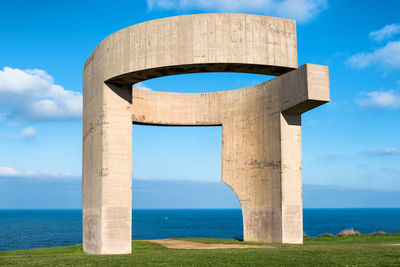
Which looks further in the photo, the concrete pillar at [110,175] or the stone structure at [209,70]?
the concrete pillar at [110,175]

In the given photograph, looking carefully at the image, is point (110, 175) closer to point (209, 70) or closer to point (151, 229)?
point (209, 70)

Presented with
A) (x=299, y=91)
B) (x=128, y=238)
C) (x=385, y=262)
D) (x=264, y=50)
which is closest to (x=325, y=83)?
(x=299, y=91)

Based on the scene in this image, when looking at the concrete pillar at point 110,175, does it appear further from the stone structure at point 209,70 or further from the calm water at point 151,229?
the calm water at point 151,229

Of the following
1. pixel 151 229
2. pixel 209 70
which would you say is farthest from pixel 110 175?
pixel 151 229

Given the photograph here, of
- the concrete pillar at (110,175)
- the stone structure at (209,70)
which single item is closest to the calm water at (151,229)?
the stone structure at (209,70)

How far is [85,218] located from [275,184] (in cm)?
803

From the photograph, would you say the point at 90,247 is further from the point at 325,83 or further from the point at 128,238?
the point at 325,83

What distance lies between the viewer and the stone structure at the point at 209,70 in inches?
574

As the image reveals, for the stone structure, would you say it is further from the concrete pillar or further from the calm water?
the calm water

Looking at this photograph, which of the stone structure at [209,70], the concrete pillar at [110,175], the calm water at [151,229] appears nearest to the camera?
the stone structure at [209,70]

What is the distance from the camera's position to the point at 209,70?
15.4 m

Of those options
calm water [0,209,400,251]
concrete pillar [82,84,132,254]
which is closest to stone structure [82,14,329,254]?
concrete pillar [82,84,132,254]

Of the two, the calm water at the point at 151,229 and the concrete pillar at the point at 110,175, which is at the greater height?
Result: the concrete pillar at the point at 110,175

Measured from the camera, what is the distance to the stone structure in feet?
47.9
